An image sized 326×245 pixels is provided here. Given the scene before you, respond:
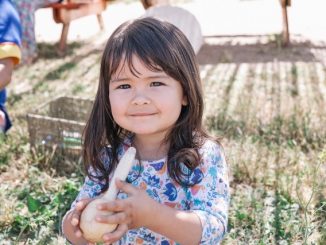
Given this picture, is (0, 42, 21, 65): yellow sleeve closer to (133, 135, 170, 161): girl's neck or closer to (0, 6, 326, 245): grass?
(0, 6, 326, 245): grass

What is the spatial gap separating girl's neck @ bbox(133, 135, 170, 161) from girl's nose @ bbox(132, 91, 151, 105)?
0.20 metres

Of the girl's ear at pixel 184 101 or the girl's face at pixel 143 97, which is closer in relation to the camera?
the girl's face at pixel 143 97

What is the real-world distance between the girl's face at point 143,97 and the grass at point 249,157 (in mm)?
Answer: 572

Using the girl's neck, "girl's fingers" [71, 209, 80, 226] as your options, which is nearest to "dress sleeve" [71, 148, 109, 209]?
the girl's neck

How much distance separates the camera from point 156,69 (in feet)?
4.52

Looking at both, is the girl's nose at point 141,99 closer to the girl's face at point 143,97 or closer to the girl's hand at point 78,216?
the girl's face at point 143,97

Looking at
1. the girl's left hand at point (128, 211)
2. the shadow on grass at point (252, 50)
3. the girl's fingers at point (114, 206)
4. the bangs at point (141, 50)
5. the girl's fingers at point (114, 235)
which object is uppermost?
the bangs at point (141, 50)

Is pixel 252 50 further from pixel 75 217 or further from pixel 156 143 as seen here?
pixel 75 217

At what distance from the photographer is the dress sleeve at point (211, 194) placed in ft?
4.53

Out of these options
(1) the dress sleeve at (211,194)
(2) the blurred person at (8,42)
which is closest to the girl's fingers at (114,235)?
(1) the dress sleeve at (211,194)

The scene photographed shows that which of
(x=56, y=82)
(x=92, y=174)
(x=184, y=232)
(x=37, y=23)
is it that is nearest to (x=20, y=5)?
(x=56, y=82)

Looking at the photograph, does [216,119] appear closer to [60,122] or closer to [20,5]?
[60,122]

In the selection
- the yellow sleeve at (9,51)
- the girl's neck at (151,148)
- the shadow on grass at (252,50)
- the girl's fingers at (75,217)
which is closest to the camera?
the girl's fingers at (75,217)

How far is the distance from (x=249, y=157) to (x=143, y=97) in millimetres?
1463
